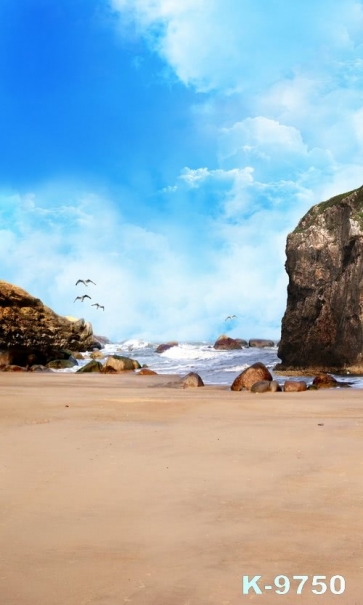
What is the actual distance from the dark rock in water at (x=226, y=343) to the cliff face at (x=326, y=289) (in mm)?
24876

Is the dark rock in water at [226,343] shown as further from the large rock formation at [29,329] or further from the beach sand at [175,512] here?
the beach sand at [175,512]

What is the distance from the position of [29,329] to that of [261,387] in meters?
16.5

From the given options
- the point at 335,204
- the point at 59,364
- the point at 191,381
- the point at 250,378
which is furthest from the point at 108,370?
the point at 335,204

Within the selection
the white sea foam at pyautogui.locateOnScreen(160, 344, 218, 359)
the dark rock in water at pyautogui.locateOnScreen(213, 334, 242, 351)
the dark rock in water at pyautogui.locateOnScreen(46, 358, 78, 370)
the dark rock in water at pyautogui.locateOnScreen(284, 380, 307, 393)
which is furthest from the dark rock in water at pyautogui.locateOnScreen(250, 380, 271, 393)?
the dark rock in water at pyautogui.locateOnScreen(213, 334, 242, 351)

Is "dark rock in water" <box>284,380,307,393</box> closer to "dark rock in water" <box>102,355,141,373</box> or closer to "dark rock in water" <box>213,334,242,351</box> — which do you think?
"dark rock in water" <box>102,355,141,373</box>

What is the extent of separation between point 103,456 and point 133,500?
5.02 feet

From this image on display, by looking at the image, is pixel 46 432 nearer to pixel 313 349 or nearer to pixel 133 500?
pixel 133 500

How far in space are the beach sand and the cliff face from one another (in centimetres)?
1697

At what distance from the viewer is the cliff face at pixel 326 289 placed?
23266 mm

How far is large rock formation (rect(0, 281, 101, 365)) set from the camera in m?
26.9

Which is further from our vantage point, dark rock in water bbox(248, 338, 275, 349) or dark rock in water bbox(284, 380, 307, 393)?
dark rock in water bbox(248, 338, 275, 349)

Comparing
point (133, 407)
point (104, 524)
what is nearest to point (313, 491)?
point (104, 524)

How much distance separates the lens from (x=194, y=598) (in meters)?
2.40

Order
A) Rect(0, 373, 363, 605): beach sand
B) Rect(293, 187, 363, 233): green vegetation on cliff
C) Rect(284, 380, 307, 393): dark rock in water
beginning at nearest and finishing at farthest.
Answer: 1. Rect(0, 373, 363, 605): beach sand
2. Rect(284, 380, 307, 393): dark rock in water
3. Rect(293, 187, 363, 233): green vegetation on cliff
